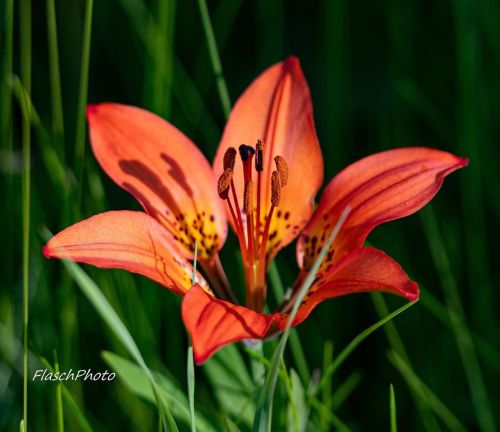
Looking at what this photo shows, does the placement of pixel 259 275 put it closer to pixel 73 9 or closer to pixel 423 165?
pixel 423 165

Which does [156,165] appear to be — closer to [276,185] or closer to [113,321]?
[276,185]

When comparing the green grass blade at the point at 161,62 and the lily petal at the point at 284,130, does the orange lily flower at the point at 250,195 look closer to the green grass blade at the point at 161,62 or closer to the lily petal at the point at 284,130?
the lily petal at the point at 284,130

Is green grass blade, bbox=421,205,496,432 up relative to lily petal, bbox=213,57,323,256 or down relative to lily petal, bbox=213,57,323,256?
down

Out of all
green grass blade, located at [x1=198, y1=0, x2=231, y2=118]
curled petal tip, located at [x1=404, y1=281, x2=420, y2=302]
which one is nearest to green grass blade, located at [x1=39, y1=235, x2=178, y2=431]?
curled petal tip, located at [x1=404, y1=281, x2=420, y2=302]

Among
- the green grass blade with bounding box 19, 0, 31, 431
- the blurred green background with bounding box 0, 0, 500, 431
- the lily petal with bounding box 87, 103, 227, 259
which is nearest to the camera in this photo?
the green grass blade with bounding box 19, 0, 31, 431

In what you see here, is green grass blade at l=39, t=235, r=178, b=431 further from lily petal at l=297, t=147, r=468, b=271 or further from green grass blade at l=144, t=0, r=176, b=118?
green grass blade at l=144, t=0, r=176, b=118

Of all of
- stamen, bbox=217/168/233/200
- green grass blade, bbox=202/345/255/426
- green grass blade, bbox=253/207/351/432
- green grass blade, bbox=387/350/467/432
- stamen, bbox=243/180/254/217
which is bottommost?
green grass blade, bbox=387/350/467/432

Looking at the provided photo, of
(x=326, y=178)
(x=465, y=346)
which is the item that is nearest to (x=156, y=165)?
(x=465, y=346)
